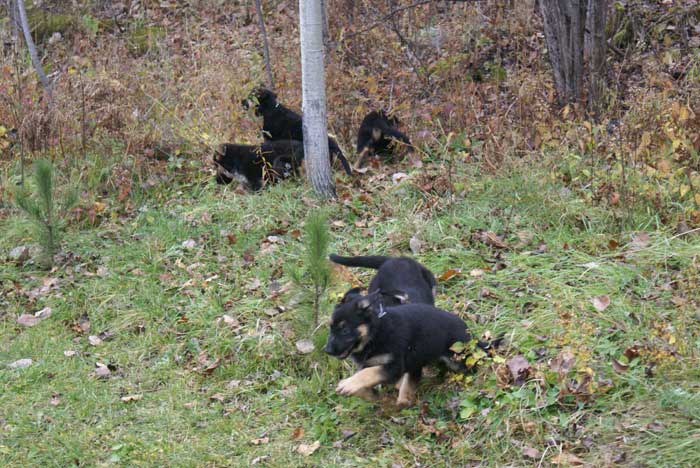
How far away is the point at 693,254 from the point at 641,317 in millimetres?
936

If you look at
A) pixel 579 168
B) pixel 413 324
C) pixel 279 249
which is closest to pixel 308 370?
pixel 413 324

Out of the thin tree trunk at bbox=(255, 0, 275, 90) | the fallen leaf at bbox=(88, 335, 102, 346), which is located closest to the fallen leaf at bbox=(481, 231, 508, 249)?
the fallen leaf at bbox=(88, 335, 102, 346)

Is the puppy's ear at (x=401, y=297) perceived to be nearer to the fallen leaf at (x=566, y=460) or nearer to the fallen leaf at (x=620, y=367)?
the fallen leaf at (x=620, y=367)

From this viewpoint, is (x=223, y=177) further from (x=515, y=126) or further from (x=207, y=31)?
(x=207, y=31)

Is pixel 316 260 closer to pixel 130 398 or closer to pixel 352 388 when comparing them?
pixel 352 388

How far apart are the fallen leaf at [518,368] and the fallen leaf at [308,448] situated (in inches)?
52.2

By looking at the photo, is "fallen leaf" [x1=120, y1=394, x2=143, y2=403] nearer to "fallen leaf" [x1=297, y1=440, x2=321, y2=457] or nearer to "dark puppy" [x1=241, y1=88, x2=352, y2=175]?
"fallen leaf" [x1=297, y1=440, x2=321, y2=457]

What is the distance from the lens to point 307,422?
18.1 feet

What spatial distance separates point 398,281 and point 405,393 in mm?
1044

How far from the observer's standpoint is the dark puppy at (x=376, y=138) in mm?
9734

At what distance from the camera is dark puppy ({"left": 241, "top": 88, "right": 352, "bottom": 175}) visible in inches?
397

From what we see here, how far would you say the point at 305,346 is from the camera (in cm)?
617

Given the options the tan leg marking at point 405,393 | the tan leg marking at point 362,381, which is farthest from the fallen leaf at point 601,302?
the tan leg marking at point 362,381

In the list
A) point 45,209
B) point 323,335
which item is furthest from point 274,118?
point 323,335
